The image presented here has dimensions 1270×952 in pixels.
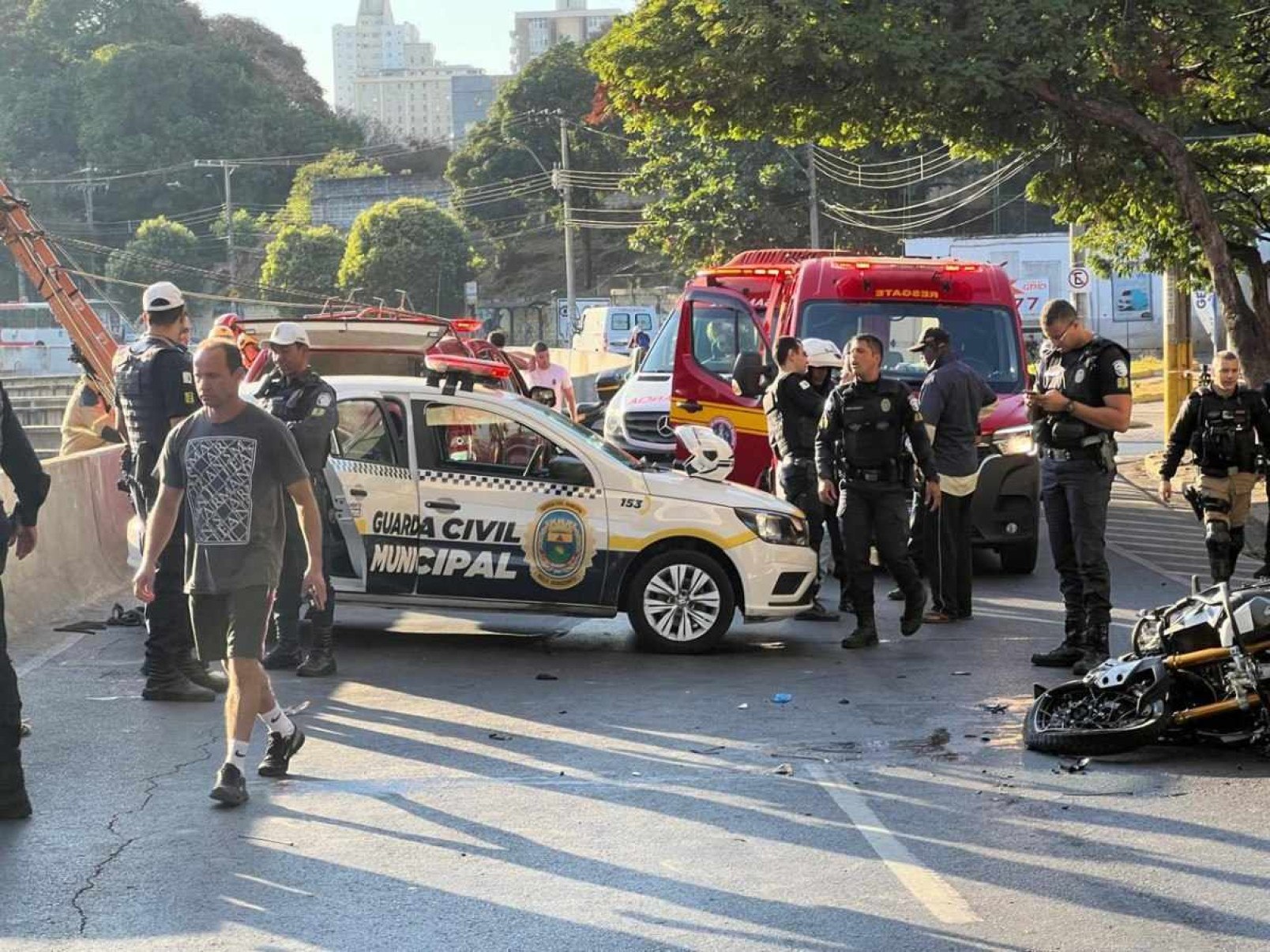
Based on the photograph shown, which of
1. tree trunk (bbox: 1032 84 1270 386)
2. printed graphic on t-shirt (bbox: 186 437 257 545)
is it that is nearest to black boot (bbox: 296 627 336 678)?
printed graphic on t-shirt (bbox: 186 437 257 545)

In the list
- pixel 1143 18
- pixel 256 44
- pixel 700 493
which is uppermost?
pixel 256 44

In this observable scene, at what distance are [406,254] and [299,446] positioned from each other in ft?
237

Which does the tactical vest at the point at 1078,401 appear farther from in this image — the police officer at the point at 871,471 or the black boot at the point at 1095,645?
Answer: the police officer at the point at 871,471

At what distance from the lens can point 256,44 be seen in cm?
12825

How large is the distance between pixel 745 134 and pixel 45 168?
A: 9159cm

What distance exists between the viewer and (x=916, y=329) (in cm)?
1511

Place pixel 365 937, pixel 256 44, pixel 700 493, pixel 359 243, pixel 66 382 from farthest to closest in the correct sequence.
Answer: pixel 256 44, pixel 359 243, pixel 66 382, pixel 700 493, pixel 365 937

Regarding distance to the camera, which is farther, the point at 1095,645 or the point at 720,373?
the point at 720,373

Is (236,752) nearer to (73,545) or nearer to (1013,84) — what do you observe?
(73,545)

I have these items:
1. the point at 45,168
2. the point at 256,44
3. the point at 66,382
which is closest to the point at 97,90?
the point at 45,168

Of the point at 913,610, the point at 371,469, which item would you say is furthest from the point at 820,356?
the point at 371,469

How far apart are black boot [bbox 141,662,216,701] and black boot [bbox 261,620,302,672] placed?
94cm

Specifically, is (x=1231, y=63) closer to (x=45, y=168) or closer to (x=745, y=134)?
(x=745, y=134)

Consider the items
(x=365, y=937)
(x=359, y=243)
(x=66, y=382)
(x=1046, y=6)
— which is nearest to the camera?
(x=365, y=937)
